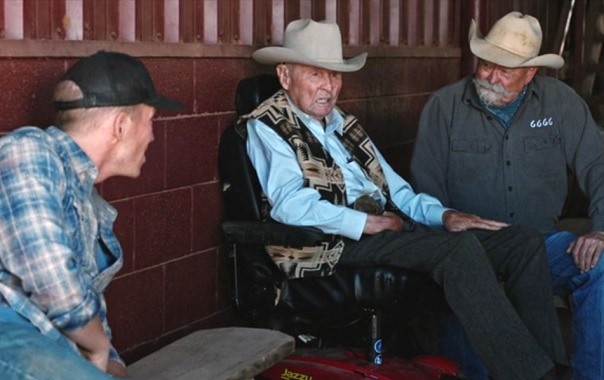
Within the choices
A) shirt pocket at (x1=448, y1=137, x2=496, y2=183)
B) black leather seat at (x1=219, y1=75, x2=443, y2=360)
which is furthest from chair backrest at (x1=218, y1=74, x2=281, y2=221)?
shirt pocket at (x1=448, y1=137, x2=496, y2=183)

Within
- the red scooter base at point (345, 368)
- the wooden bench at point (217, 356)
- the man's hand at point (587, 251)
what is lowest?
the red scooter base at point (345, 368)

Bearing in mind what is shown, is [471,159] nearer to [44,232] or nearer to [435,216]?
[435,216]

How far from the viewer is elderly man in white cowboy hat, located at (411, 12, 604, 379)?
16.0 feet

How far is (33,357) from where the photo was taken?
8.89ft

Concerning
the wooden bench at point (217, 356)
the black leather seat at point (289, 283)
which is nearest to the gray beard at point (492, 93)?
the black leather seat at point (289, 283)

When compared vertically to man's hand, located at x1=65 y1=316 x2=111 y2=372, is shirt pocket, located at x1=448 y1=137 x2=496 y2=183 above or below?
above

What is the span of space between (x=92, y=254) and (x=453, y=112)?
2.28m

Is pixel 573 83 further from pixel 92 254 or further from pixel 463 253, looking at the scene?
pixel 92 254

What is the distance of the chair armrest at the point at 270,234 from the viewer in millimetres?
4008

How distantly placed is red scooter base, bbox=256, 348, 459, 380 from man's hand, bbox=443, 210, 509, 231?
19.7 inches

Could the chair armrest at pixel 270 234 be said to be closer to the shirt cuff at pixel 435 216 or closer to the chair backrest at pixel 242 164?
the chair backrest at pixel 242 164

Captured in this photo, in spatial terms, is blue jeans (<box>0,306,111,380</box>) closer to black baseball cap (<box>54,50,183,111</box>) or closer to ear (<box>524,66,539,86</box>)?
black baseball cap (<box>54,50,183,111</box>)

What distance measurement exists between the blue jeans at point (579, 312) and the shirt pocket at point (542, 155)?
0.90 ft

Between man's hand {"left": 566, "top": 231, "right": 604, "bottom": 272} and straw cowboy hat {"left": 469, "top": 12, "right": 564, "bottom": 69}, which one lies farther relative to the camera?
straw cowboy hat {"left": 469, "top": 12, "right": 564, "bottom": 69}
